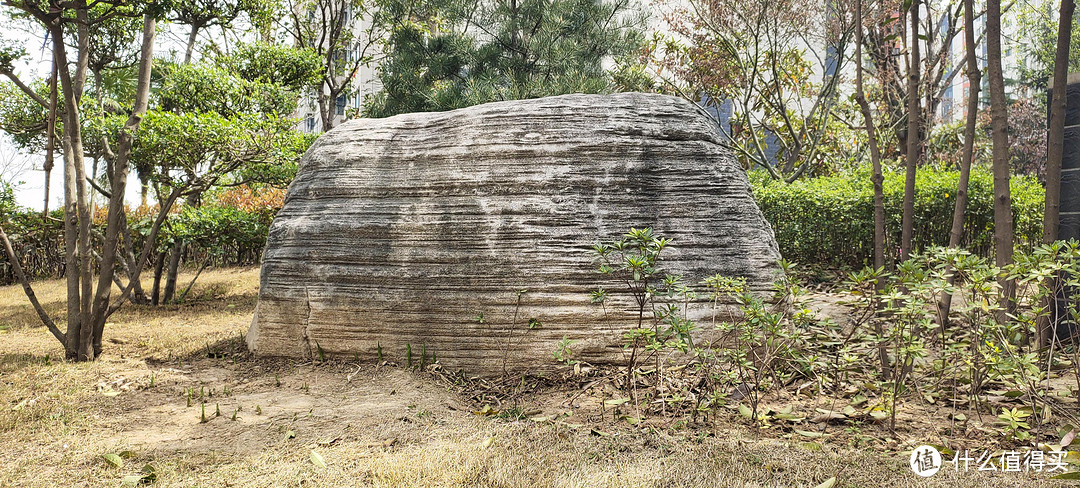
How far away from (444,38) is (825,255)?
710 centimetres

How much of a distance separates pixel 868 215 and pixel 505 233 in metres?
5.33

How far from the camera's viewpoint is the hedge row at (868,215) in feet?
24.9

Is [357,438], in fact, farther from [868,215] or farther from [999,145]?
[868,215]

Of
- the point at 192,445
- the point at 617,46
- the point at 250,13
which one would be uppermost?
the point at 617,46

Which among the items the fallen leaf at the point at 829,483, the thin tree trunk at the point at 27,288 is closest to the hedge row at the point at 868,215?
the fallen leaf at the point at 829,483

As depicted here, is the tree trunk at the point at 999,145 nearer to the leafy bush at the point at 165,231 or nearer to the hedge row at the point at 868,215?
the hedge row at the point at 868,215

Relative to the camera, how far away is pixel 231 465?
3.21 metres

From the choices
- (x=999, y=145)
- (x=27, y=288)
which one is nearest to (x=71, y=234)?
(x=27, y=288)

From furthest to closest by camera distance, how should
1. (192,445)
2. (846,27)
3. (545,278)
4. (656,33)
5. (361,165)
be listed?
(656,33) → (846,27) → (361,165) → (545,278) → (192,445)

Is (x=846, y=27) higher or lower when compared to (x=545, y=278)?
higher

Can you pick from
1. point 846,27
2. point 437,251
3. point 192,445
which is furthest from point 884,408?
point 846,27

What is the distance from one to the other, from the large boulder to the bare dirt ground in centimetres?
35

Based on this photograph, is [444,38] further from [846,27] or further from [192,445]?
[192,445]

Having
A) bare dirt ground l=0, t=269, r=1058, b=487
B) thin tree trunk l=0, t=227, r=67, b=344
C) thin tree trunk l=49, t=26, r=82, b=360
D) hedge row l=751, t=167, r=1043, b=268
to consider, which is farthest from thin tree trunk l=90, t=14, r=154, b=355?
hedge row l=751, t=167, r=1043, b=268
